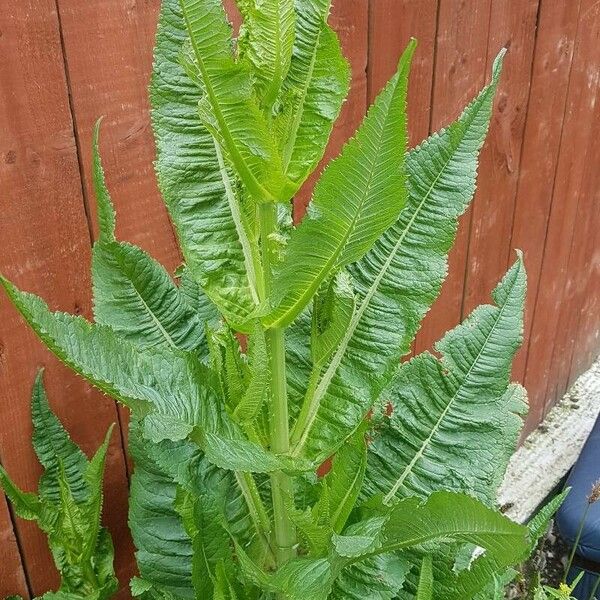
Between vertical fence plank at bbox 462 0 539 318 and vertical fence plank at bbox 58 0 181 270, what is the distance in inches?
41.7

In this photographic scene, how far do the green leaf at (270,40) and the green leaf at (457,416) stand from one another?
53 cm

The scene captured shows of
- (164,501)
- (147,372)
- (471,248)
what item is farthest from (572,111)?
(147,372)

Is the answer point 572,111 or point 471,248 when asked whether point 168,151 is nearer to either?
point 471,248

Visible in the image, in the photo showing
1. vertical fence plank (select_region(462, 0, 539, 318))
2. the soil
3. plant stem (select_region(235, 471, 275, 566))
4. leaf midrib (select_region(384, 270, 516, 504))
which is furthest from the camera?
the soil

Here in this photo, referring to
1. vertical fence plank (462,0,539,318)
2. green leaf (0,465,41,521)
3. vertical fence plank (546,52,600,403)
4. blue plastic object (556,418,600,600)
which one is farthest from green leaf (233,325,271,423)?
vertical fence plank (546,52,600,403)

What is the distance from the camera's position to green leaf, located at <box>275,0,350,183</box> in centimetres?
76

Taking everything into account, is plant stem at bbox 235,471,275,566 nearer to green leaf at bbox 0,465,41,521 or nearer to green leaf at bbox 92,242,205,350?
green leaf at bbox 92,242,205,350

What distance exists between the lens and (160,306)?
3.35 feet

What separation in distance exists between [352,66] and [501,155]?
2.46ft

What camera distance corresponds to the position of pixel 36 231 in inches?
42.9

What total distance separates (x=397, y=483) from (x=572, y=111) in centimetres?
169

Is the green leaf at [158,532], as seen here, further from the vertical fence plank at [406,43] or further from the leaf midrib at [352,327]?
the vertical fence plank at [406,43]

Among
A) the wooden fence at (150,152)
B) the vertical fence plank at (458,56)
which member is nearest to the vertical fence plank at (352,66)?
the wooden fence at (150,152)

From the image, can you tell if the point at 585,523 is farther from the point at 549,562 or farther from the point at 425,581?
the point at 425,581
